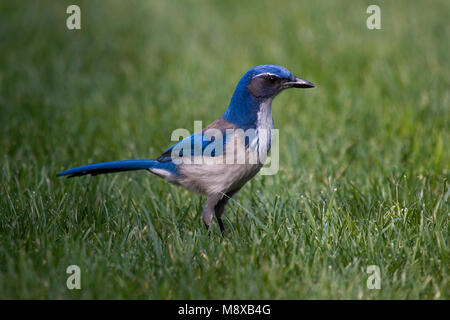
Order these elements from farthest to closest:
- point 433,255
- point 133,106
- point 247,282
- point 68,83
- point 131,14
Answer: point 131,14
point 68,83
point 133,106
point 433,255
point 247,282

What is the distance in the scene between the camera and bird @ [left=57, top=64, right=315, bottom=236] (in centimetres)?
368

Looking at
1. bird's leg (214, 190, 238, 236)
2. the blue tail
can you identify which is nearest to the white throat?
bird's leg (214, 190, 238, 236)

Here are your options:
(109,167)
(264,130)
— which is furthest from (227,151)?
(109,167)

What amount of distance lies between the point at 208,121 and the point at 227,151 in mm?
2545

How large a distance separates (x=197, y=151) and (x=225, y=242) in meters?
0.64

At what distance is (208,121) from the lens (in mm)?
6195

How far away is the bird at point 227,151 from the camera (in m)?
3.68

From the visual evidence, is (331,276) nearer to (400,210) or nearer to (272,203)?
(400,210)

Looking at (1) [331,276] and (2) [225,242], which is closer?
(1) [331,276]

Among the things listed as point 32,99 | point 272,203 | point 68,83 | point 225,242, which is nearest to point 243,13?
point 68,83

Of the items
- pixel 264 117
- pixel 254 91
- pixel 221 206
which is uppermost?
pixel 254 91

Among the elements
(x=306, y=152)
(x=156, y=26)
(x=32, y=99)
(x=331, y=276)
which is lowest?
(x=331, y=276)

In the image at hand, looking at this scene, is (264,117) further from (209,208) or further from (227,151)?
(209,208)

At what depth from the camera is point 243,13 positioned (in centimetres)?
1022
